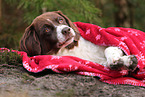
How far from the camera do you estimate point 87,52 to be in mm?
3139

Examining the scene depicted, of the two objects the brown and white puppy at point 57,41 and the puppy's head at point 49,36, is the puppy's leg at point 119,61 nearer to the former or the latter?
the brown and white puppy at point 57,41

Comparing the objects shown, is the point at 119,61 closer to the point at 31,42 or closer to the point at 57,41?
the point at 57,41

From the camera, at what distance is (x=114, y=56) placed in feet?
8.48

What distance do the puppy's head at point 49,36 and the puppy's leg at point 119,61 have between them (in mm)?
689

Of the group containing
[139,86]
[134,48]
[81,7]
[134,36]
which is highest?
[81,7]

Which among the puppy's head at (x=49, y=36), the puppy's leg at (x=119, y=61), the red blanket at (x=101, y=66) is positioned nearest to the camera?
the puppy's leg at (x=119, y=61)

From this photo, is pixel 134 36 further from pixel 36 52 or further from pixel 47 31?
pixel 36 52

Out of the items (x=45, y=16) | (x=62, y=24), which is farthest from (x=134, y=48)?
(x=45, y=16)

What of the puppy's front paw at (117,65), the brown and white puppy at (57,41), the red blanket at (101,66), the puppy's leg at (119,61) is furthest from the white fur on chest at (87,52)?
the puppy's front paw at (117,65)

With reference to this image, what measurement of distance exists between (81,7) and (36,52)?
2763 millimetres

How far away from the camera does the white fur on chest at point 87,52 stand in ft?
10.1

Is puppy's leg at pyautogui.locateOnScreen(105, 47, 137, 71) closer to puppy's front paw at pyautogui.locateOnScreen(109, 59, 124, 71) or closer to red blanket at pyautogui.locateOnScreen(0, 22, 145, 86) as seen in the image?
puppy's front paw at pyautogui.locateOnScreen(109, 59, 124, 71)

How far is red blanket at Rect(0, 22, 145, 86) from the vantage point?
102 inches

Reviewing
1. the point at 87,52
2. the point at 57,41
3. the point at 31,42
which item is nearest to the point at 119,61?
the point at 87,52
